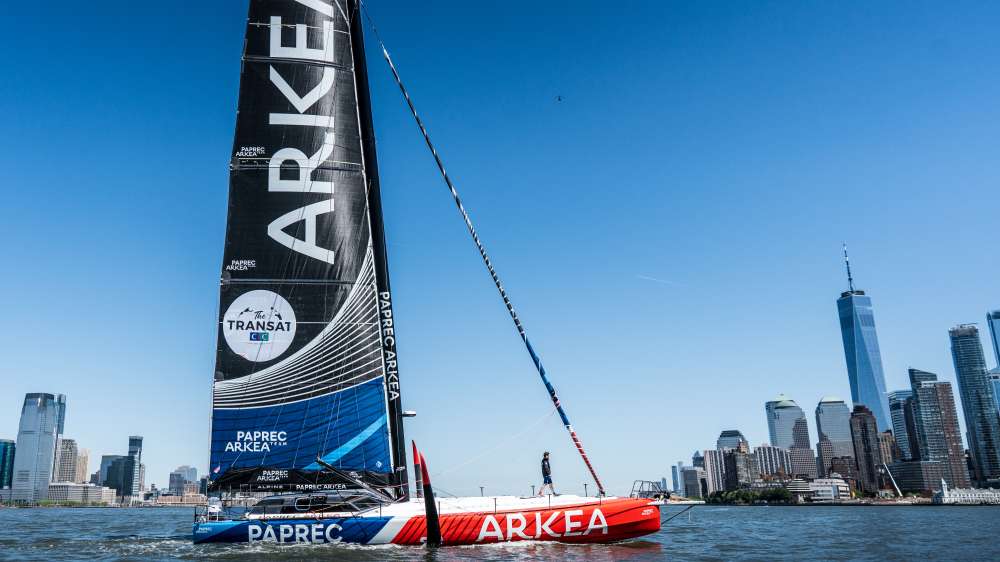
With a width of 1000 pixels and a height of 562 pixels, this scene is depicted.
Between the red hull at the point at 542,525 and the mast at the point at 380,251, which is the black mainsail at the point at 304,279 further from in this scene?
the red hull at the point at 542,525

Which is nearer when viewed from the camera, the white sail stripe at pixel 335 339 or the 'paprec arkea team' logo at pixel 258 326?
the 'paprec arkea team' logo at pixel 258 326

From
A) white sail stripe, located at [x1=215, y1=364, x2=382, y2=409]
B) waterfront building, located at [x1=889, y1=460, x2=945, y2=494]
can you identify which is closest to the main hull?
white sail stripe, located at [x1=215, y1=364, x2=382, y2=409]

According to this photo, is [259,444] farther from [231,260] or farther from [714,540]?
[714,540]

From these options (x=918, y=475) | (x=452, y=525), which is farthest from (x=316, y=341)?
(x=918, y=475)

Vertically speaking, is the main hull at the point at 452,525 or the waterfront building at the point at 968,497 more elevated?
the main hull at the point at 452,525

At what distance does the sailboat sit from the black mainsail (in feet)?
0.11

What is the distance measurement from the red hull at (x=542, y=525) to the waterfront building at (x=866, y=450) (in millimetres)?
173511

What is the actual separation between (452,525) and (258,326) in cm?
701

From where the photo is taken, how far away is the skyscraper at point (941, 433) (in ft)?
568

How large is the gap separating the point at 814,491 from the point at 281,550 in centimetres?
15055

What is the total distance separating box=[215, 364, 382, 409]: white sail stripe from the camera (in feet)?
60.3

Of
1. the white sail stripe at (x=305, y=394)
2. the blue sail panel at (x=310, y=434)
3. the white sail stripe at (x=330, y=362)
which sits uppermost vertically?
the white sail stripe at (x=330, y=362)

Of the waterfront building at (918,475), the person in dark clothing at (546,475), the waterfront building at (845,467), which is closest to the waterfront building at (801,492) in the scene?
the waterfront building at (918,475)

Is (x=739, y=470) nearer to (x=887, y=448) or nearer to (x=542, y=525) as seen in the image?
(x=887, y=448)
